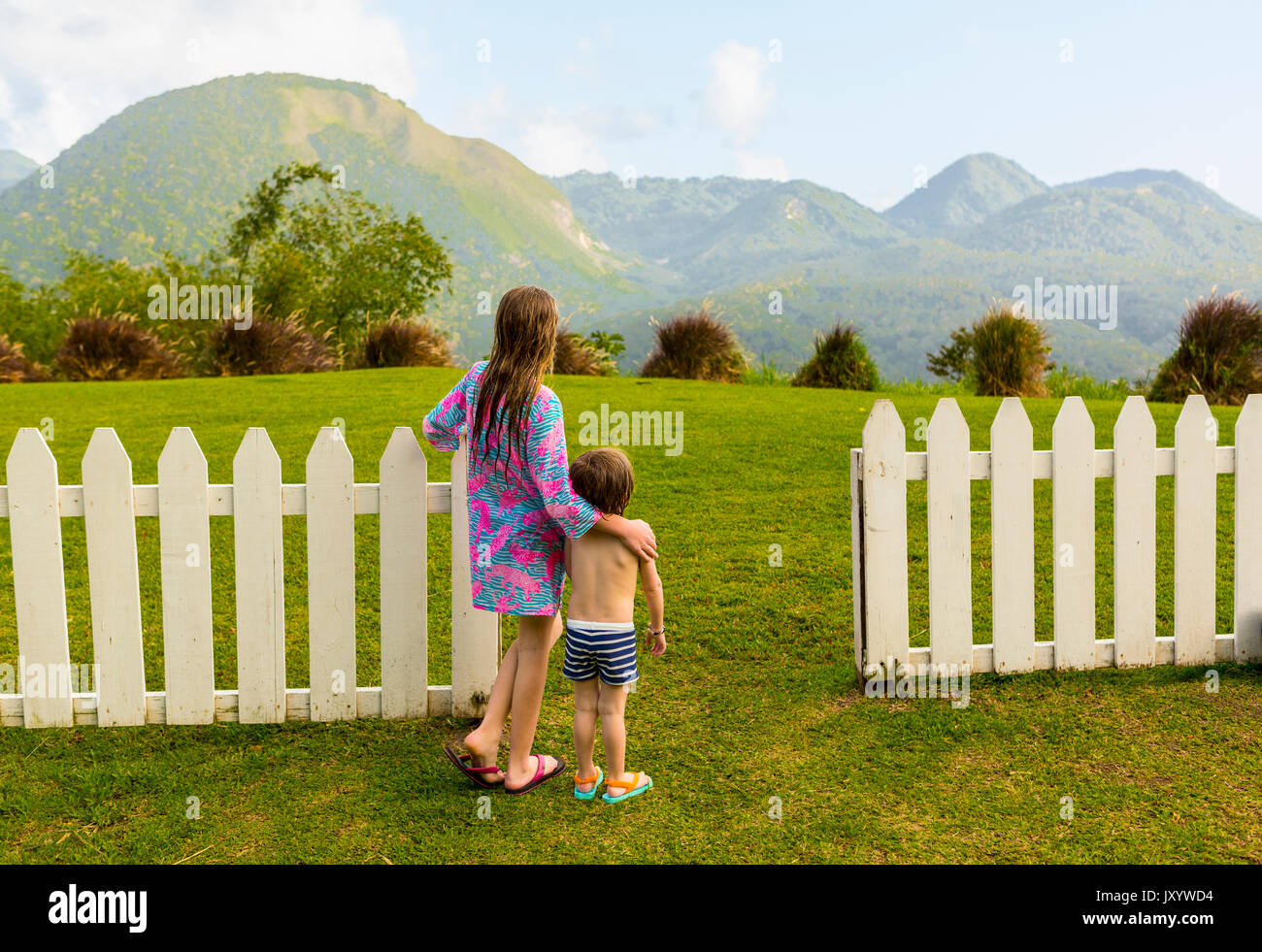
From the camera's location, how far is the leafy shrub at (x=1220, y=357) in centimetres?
1422

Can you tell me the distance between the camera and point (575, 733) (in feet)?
11.9

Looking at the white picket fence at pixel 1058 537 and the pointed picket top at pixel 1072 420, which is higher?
the pointed picket top at pixel 1072 420

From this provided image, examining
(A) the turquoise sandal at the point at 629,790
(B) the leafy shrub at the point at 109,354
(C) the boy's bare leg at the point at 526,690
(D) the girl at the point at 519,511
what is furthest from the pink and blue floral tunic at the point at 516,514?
(B) the leafy shrub at the point at 109,354

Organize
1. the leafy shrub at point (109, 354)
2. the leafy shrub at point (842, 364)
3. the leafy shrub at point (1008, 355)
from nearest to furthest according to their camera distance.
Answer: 1. the leafy shrub at point (1008, 355)
2. the leafy shrub at point (109, 354)
3. the leafy shrub at point (842, 364)

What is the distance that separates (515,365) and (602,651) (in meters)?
1.13

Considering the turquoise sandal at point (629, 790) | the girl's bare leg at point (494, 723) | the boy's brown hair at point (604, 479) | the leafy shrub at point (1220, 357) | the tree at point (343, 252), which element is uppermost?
the tree at point (343, 252)

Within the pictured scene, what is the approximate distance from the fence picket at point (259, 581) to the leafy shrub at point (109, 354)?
13706 millimetres

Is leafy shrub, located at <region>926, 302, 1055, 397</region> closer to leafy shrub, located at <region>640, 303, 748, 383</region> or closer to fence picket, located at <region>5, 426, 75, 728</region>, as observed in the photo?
leafy shrub, located at <region>640, 303, 748, 383</region>

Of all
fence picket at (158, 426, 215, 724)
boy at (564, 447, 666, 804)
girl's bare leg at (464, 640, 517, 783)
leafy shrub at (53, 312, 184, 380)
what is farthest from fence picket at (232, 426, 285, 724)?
leafy shrub at (53, 312, 184, 380)

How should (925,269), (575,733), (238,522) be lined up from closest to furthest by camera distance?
(575,733) → (238,522) → (925,269)

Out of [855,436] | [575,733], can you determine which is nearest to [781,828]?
[575,733]

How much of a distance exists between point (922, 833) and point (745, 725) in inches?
42.2

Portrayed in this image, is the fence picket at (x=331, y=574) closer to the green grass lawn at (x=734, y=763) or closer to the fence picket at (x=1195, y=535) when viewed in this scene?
the green grass lawn at (x=734, y=763)
